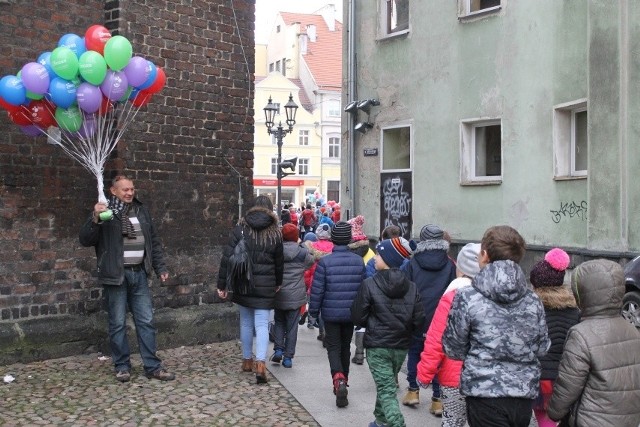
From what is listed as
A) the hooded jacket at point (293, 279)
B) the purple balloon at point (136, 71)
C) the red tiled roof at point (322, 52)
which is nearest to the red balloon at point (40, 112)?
the purple balloon at point (136, 71)

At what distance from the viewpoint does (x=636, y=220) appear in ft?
38.8

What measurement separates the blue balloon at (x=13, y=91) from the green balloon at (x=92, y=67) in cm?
52

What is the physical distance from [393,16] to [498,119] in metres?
4.23

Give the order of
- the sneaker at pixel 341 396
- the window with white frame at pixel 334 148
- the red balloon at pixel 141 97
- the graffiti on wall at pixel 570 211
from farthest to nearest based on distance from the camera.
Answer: the window with white frame at pixel 334 148, the graffiti on wall at pixel 570 211, the red balloon at pixel 141 97, the sneaker at pixel 341 396

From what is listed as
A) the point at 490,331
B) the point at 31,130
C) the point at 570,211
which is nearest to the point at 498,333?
the point at 490,331

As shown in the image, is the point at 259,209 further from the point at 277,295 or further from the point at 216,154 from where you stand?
the point at 216,154

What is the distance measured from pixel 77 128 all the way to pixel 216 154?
2509 millimetres

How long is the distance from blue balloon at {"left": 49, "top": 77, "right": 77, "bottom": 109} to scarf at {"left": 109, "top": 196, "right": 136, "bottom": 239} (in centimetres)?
106

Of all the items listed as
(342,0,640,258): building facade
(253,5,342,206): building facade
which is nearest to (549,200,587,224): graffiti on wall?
(342,0,640,258): building facade

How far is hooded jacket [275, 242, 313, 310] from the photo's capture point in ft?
27.5

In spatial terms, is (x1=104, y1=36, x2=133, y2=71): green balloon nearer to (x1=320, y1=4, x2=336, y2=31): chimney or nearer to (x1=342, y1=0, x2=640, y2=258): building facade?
(x1=342, y1=0, x2=640, y2=258): building facade

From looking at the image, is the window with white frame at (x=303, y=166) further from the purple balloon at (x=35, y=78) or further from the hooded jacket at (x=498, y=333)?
the hooded jacket at (x=498, y=333)

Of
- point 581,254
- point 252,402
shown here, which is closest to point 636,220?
point 581,254

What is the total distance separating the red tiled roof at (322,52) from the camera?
6034cm
